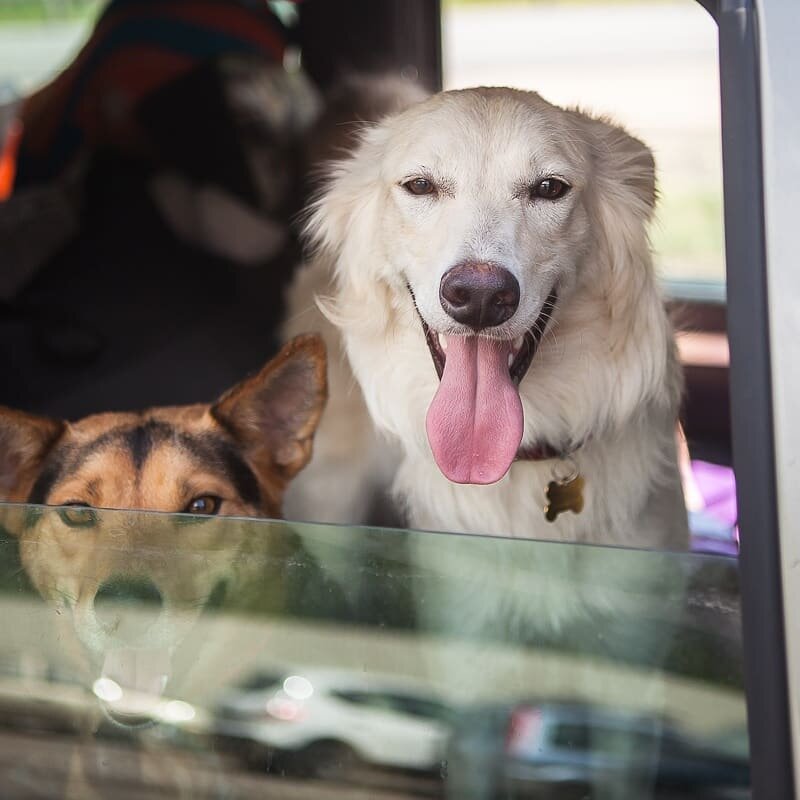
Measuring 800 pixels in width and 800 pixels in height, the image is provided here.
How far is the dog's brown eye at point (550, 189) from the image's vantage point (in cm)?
205

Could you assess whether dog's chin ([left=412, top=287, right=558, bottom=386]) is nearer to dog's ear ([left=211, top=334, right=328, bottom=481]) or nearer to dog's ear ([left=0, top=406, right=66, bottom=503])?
dog's ear ([left=211, top=334, right=328, bottom=481])

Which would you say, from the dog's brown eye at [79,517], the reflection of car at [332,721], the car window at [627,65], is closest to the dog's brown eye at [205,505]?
the dog's brown eye at [79,517]

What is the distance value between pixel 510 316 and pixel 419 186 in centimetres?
41

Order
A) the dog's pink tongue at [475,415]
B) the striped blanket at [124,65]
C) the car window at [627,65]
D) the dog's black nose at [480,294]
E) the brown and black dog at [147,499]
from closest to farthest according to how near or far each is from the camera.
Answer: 1. the brown and black dog at [147,499]
2. the dog's black nose at [480,294]
3. the dog's pink tongue at [475,415]
4. the striped blanket at [124,65]
5. the car window at [627,65]

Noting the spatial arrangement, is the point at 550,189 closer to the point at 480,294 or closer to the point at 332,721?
the point at 480,294

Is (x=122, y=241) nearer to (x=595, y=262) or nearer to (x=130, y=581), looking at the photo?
(x=595, y=262)

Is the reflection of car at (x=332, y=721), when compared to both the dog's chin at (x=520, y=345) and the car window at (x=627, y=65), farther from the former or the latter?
the car window at (x=627, y=65)

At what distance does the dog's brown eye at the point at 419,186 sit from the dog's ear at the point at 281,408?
36cm

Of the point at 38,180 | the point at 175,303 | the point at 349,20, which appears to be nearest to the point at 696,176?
the point at 349,20

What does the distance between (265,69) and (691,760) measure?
3.17 m

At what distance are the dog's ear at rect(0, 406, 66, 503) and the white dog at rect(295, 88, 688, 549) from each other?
72 centimetres

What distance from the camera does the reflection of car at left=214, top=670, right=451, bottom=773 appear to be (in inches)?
52.8

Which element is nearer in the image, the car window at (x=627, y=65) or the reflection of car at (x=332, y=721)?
the reflection of car at (x=332, y=721)

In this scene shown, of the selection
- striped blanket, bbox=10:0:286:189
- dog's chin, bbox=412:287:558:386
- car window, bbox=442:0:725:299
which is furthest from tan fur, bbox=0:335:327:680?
car window, bbox=442:0:725:299
